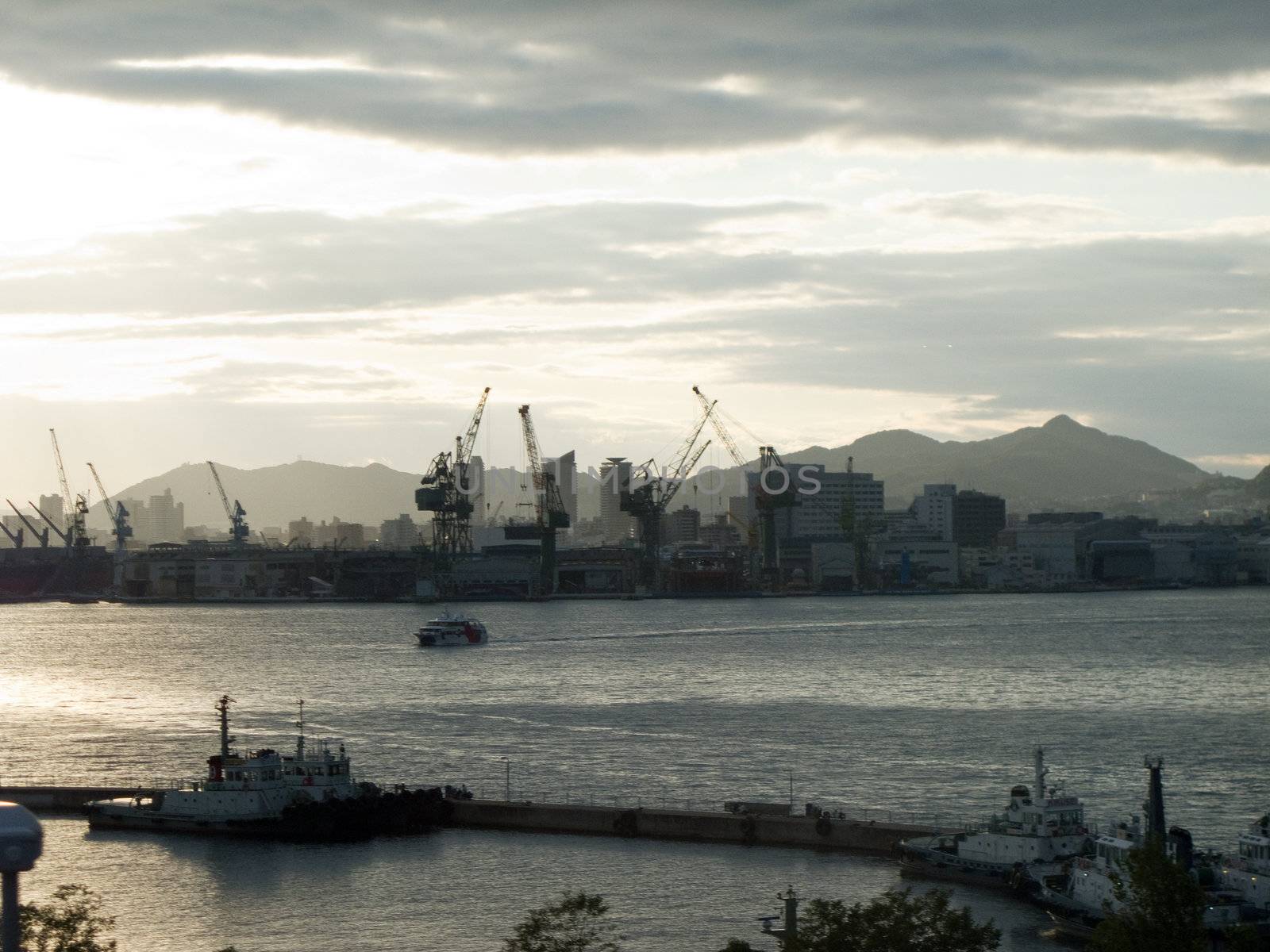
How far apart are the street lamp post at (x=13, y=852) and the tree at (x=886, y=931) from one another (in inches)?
373

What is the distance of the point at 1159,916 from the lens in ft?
53.6

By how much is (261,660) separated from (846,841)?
56848 millimetres

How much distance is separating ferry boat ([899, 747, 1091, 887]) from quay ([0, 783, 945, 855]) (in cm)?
142

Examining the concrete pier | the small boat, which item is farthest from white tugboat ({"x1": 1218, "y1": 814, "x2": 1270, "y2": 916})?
the small boat

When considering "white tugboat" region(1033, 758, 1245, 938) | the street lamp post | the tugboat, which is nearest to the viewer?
the street lamp post

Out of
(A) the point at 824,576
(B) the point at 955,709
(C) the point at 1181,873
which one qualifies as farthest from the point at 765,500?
(C) the point at 1181,873

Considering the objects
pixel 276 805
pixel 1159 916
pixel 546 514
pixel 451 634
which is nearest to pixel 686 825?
pixel 276 805

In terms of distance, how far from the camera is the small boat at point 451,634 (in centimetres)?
9439

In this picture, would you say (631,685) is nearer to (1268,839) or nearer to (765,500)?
(1268,839)

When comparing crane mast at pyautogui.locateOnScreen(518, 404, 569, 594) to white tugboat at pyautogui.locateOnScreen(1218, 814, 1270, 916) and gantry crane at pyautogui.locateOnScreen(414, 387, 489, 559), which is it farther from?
white tugboat at pyautogui.locateOnScreen(1218, 814, 1270, 916)

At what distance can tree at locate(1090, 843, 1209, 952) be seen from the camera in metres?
15.8

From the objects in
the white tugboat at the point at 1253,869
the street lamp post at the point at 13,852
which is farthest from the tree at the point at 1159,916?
the street lamp post at the point at 13,852

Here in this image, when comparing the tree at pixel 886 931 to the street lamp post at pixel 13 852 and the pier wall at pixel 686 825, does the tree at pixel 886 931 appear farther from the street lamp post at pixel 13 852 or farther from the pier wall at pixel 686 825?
the pier wall at pixel 686 825

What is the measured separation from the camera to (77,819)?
34750mm
